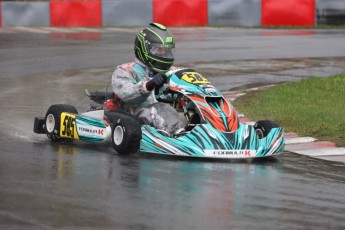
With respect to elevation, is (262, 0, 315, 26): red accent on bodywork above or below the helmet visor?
below

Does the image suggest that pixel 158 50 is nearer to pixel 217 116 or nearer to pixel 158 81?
pixel 158 81

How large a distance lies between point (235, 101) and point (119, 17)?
52.3 ft

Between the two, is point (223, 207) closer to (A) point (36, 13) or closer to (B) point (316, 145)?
(B) point (316, 145)

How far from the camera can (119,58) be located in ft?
66.1

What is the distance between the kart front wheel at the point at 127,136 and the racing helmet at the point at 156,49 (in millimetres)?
873

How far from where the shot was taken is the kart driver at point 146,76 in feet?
33.0

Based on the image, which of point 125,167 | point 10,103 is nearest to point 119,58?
point 10,103

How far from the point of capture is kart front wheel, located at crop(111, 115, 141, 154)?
31.5 ft

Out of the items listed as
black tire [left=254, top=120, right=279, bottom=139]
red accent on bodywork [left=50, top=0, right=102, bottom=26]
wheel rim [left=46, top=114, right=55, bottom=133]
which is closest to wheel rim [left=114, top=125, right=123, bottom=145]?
wheel rim [left=46, top=114, right=55, bottom=133]

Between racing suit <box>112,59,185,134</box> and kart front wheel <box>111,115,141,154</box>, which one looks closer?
kart front wheel <box>111,115,141,154</box>

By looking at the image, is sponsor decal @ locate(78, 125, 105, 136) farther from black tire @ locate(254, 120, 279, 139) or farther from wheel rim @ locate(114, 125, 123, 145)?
black tire @ locate(254, 120, 279, 139)

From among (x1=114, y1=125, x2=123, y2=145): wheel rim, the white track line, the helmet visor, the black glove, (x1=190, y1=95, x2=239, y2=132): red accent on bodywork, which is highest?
the helmet visor

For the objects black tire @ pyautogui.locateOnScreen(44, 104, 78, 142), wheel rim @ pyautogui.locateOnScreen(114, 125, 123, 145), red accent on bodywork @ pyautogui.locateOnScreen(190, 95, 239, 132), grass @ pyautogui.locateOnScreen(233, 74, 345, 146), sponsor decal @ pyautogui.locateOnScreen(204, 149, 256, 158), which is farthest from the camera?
grass @ pyautogui.locateOnScreen(233, 74, 345, 146)

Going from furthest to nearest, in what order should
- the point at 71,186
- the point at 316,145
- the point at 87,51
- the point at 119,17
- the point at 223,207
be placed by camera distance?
the point at 119,17 → the point at 87,51 → the point at 316,145 → the point at 71,186 → the point at 223,207
